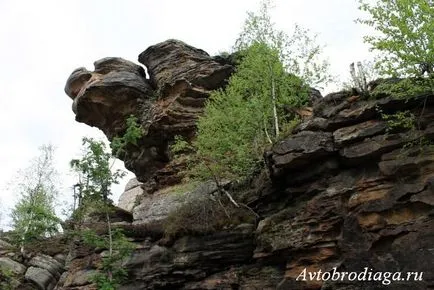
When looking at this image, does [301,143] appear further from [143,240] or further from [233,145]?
[143,240]

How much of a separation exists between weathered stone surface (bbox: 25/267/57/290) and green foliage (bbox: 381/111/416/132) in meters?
22.4

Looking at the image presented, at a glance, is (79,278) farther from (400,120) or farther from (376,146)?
(400,120)

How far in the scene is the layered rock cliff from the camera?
12.5m

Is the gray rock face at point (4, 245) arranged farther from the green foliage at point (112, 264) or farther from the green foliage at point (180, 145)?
the green foliage at point (180, 145)

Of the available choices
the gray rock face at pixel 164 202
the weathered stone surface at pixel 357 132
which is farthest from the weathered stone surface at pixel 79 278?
the weathered stone surface at pixel 357 132

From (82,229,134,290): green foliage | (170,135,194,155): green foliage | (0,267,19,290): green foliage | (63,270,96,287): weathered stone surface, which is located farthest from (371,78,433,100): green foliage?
(0,267,19,290): green foliage

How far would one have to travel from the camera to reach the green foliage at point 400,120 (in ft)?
43.6

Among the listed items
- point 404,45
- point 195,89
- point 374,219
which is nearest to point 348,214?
point 374,219

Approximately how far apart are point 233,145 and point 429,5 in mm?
9854

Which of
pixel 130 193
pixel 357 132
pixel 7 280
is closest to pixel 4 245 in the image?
pixel 7 280

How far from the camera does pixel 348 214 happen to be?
13.6 m

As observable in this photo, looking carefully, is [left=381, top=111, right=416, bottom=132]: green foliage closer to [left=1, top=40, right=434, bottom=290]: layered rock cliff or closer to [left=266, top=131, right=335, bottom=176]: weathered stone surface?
[left=1, top=40, right=434, bottom=290]: layered rock cliff

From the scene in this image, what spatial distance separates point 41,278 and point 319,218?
769 inches

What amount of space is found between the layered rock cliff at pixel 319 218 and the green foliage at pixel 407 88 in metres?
0.34
